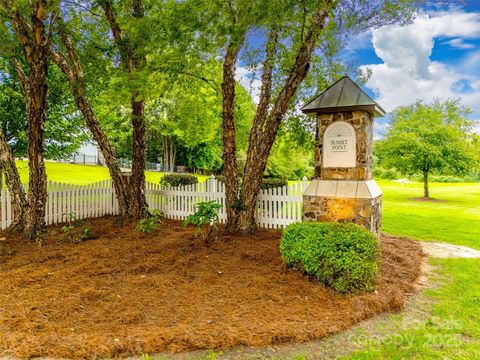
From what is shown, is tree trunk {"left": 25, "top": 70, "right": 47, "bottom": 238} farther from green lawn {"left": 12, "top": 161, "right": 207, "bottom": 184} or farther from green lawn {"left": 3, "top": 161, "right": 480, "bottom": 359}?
green lawn {"left": 12, "top": 161, "right": 207, "bottom": 184}

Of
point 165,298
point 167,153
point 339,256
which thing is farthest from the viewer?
point 167,153

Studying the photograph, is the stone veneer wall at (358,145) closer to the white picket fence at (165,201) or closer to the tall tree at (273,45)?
the tall tree at (273,45)

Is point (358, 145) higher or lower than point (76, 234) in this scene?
higher

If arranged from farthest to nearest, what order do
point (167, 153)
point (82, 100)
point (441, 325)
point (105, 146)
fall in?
1. point (167, 153)
2. point (105, 146)
3. point (82, 100)
4. point (441, 325)

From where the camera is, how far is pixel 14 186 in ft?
23.7

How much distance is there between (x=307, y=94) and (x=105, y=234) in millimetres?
5924

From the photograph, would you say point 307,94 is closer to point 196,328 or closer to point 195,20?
point 195,20

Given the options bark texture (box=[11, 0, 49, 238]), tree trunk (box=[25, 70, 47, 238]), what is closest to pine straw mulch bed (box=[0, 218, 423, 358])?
tree trunk (box=[25, 70, 47, 238])

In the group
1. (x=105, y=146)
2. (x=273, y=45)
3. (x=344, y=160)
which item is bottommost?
(x=344, y=160)

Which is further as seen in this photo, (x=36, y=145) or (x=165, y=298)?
(x=36, y=145)

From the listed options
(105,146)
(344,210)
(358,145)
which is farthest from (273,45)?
(105,146)

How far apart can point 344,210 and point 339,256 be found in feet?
5.81

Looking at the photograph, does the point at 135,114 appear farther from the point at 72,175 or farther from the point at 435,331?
the point at 72,175

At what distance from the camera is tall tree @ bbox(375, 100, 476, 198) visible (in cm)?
1981
